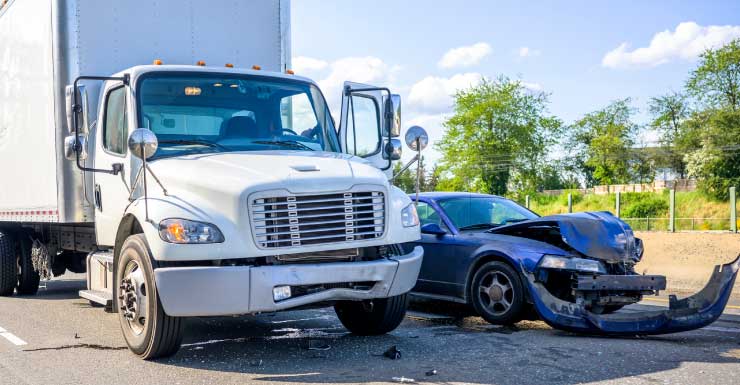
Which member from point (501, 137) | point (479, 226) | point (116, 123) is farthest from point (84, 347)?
point (501, 137)

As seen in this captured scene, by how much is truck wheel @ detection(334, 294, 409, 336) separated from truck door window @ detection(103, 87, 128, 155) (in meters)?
→ 2.52

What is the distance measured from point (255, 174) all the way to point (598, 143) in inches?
3181

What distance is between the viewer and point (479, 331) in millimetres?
7723

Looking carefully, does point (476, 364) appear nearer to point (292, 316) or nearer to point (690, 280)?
point (292, 316)

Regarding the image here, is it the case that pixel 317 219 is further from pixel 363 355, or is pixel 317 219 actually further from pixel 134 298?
pixel 134 298

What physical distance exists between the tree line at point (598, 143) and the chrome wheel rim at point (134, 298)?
49404 millimetres

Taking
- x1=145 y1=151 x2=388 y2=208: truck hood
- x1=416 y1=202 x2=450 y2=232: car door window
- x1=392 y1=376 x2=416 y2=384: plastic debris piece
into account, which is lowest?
x1=392 y1=376 x2=416 y2=384: plastic debris piece

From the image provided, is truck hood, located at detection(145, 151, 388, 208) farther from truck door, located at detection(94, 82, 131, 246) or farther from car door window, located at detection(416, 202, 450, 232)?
car door window, located at detection(416, 202, 450, 232)

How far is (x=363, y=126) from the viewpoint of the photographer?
8234mm

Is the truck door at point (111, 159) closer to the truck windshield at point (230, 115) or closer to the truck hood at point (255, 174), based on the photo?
the truck windshield at point (230, 115)

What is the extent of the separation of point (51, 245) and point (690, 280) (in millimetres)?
11959

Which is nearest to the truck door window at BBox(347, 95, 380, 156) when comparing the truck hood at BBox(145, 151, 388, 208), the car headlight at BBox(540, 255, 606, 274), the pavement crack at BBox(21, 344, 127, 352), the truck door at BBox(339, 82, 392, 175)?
the truck door at BBox(339, 82, 392, 175)

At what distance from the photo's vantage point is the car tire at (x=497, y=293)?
7.75 m

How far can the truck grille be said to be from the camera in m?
6.04
